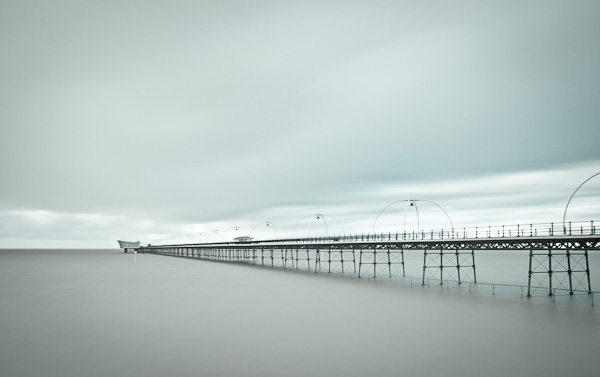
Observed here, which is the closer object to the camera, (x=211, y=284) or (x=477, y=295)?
(x=477, y=295)

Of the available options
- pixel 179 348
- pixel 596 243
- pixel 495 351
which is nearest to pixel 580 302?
pixel 596 243

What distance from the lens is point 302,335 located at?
28844 millimetres

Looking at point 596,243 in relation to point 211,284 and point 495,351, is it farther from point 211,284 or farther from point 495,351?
point 211,284

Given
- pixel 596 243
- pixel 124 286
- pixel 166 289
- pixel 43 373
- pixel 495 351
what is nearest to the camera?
pixel 43 373

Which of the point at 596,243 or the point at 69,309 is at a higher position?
the point at 596,243

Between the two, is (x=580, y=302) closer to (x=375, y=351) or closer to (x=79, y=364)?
(x=375, y=351)

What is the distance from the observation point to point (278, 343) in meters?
26.5

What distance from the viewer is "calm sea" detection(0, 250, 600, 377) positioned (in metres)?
21.7

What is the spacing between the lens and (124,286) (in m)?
61.7

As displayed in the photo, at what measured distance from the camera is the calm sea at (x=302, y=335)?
21719 mm

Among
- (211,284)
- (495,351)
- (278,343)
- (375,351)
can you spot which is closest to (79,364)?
(278,343)

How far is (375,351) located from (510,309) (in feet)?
68.5

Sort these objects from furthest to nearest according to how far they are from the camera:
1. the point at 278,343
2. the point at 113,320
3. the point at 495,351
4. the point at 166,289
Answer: the point at 166,289 < the point at 113,320 < the point at 278,343 < the point at 495,351

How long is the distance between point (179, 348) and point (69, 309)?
22526 mm
